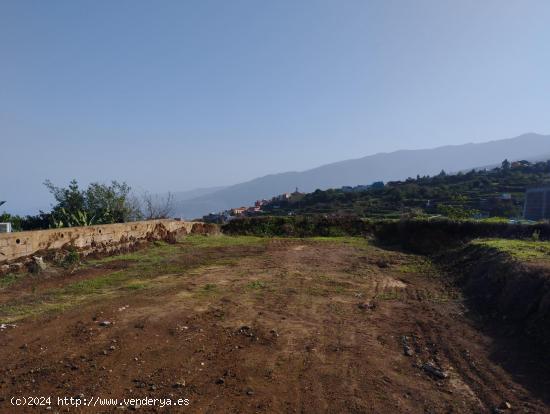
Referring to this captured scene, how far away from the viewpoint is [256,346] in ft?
15.7

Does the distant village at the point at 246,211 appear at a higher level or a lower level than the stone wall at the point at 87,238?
lower

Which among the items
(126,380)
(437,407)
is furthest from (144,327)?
(437,407)

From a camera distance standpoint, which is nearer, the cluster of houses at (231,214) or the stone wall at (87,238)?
the stone wall at (87,238)

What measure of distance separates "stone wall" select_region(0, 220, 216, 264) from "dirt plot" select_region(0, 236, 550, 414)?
91 centimetres

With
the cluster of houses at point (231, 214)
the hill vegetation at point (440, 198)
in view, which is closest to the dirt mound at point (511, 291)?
the cluster of houses at point (231, 214)

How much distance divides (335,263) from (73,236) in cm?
704

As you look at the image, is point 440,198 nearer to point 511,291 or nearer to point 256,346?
point 511,291

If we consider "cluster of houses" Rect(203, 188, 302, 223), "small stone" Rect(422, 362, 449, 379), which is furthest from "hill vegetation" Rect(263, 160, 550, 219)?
"small stone" Rect(422, 362, 449, 379)

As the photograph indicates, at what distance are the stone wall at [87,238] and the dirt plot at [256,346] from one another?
0.91 m

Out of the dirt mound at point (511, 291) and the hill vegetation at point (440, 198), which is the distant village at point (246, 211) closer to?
the hill vegetation at point (440, 198)

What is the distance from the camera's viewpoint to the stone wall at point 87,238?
8562 millimetres

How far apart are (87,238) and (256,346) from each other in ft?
25.9

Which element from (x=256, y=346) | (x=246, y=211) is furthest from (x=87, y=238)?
(x=246, y=211)

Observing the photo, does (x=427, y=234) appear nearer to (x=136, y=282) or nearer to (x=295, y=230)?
(x=295, y=230)
